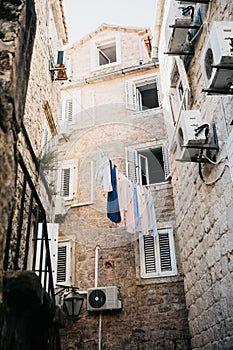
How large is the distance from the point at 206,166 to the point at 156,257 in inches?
156

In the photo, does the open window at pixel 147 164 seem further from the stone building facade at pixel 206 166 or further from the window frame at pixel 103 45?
the window frame at pixel 103 45

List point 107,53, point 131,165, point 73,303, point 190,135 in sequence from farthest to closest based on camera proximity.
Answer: point 107,53 → point 131,165 → point 73,303 → point 190,135

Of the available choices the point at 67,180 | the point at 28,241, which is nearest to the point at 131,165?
the point at 67,180

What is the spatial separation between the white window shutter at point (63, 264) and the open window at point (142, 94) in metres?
4.59

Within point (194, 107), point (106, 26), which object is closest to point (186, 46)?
point (194, 107)

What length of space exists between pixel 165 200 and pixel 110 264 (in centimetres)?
209

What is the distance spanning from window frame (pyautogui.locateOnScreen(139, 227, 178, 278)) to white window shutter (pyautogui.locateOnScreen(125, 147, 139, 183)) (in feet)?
5.44

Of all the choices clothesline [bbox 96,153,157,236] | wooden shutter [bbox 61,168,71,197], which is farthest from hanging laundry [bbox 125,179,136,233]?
wooden shutter [bbox 61,168,71,197]

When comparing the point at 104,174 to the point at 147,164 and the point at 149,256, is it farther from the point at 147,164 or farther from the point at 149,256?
the point at 149,256

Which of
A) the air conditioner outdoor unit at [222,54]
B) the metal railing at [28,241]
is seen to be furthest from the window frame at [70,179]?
the air conditioner outdoor unit at [222,54]

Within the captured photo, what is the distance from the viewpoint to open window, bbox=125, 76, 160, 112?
11055mm

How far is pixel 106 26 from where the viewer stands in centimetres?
1296

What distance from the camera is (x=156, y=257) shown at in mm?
8562

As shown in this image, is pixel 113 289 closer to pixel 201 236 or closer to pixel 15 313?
pixel 201 236
